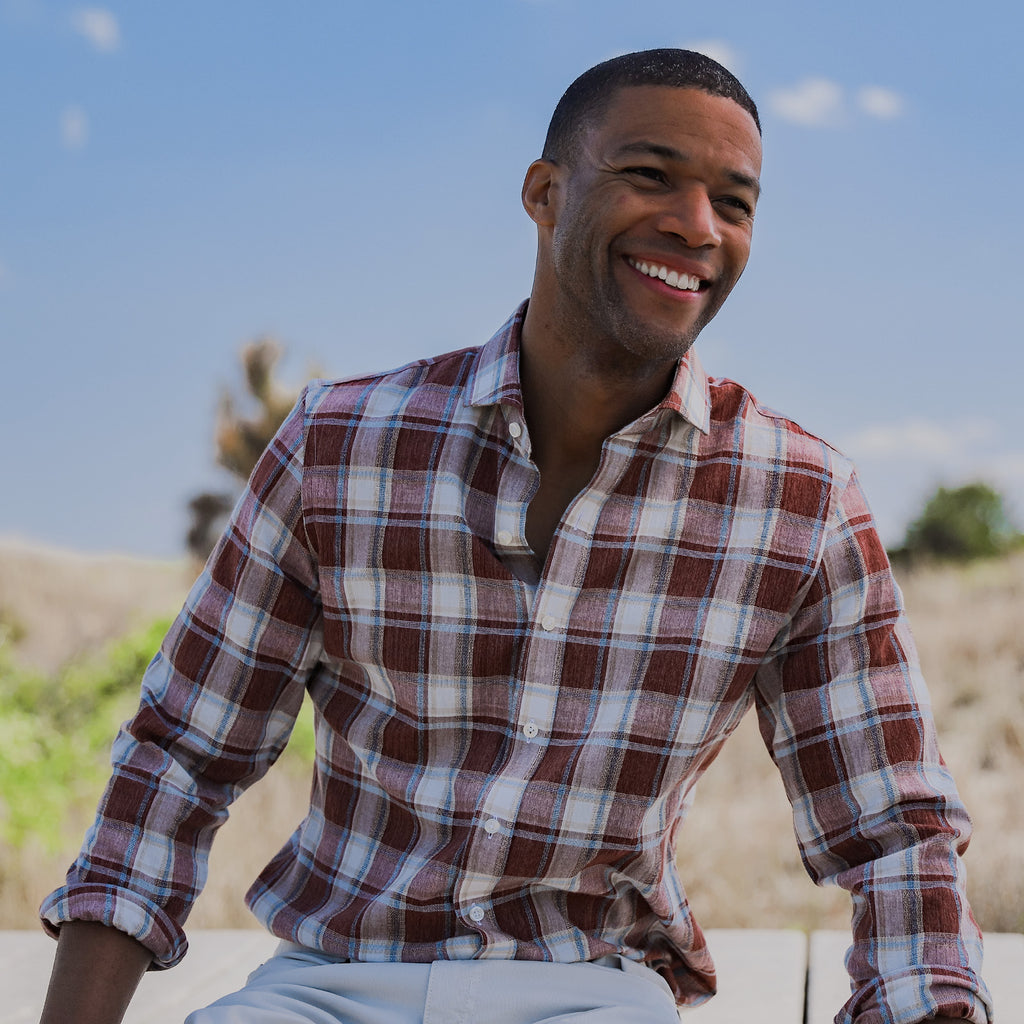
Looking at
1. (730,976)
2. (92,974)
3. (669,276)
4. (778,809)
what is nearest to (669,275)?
(669,276)

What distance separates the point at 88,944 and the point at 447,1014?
1.49ft

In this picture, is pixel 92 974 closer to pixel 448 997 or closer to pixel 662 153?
pixel 448 997

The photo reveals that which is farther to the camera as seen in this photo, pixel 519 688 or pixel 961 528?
pixel 961 528

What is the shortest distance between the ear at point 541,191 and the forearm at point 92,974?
1.08m

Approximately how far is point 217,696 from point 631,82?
38.2 inches

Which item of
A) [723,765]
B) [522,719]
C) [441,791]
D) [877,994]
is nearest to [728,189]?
[522,719]

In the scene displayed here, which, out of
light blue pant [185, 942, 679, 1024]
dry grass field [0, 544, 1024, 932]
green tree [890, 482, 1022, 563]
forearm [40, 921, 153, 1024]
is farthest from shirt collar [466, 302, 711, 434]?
green tree [890, 482, 1022, 563]

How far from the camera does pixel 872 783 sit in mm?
1572

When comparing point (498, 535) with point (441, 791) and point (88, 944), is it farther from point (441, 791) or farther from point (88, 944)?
point (88, 944)

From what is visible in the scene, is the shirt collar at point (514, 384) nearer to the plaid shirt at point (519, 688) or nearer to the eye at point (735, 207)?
the plaid shirt at point (519, 688)

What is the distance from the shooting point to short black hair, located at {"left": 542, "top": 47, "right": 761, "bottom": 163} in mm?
1672

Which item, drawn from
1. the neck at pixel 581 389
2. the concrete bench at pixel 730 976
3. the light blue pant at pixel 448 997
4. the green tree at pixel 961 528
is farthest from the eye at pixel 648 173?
the green tree at pixel 961 528

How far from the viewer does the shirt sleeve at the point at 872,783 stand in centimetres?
147

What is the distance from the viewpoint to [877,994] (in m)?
1.48
